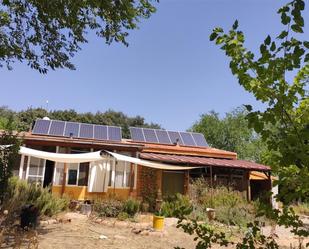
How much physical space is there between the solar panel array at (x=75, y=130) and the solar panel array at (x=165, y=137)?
67.6 inches

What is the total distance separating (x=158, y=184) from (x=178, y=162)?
64.1 inches

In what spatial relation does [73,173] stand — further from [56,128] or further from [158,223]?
[158,223]

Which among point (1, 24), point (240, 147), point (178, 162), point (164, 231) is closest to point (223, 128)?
point (240, 147)

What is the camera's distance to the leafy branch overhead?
1579 mm

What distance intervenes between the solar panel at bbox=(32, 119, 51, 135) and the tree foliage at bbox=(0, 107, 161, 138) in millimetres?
16662

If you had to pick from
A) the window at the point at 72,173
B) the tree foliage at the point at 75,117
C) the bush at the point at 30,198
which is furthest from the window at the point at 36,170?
the tree foliage at the point at 75,117

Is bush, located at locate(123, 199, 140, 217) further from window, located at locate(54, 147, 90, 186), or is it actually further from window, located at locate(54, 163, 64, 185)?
window, located at locate(54, 163, 64, 185)

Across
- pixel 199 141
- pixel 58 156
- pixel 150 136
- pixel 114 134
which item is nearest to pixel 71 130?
pixel 114 134

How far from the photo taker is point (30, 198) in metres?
11.9

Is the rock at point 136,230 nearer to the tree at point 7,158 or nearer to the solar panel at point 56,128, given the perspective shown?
the tree at point 7,158

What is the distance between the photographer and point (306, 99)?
227cm

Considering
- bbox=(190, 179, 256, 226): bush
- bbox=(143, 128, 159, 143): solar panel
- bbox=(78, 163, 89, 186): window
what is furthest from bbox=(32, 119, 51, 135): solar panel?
bbox=(190, 179, 256, 226): bush

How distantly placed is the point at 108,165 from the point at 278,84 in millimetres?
15535

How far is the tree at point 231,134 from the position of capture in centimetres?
3931
